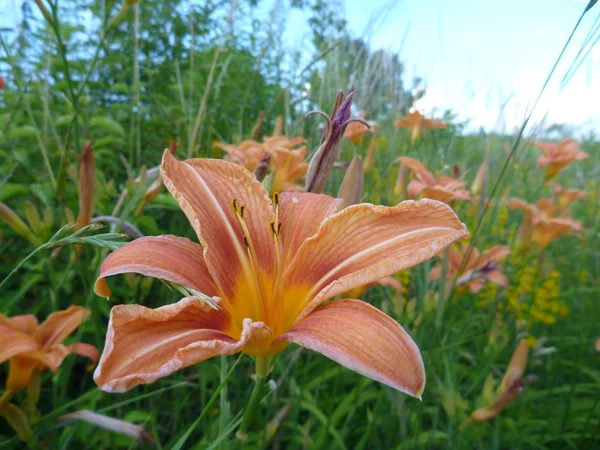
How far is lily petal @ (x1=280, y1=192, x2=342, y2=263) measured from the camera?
29.5 inches

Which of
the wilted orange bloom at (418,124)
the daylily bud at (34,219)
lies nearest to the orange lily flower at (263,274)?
the daylily bud at (34,219)

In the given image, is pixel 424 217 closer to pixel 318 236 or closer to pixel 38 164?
pixel 318 236

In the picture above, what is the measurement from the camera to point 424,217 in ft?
2.19

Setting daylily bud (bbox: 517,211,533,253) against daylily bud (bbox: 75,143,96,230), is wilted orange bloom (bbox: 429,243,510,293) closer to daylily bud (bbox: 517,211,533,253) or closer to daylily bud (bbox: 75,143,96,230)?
daylily bud (bbox: 517,211,533,253)

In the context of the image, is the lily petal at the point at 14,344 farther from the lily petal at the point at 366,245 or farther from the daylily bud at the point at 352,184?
the daylily bud at the point at 352,184

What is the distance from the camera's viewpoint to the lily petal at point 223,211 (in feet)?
2.18

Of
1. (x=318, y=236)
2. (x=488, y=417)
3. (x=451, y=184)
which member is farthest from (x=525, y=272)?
(x=318, y=236)

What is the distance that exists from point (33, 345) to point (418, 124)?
6.44ft

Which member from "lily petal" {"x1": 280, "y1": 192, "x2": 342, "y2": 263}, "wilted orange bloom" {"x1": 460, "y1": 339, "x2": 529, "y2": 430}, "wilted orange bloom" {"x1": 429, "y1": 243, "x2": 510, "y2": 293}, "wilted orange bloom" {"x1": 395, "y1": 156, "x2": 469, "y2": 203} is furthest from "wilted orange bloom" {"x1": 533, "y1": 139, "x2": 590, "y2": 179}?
"lily petal" {"x1": 280, "y1": 192, "x2": 342, "y2": 263}

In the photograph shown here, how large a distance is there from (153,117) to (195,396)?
1.42m

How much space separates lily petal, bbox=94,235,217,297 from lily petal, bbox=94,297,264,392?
0.05m

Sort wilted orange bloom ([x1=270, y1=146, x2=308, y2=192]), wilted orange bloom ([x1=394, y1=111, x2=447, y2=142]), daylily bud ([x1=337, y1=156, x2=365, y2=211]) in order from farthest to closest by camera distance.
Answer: wilted orange bloom ([x1=394, y1=111, x2=447, y2=142]) → wilted orange bloom ([x1=270, y1=146, x2=308, y2=192]) → daylily bud ([x1=337, y1=156, x2=365, y2=211])

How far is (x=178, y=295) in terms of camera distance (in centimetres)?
145

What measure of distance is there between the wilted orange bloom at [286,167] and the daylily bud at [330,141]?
0.60 m
